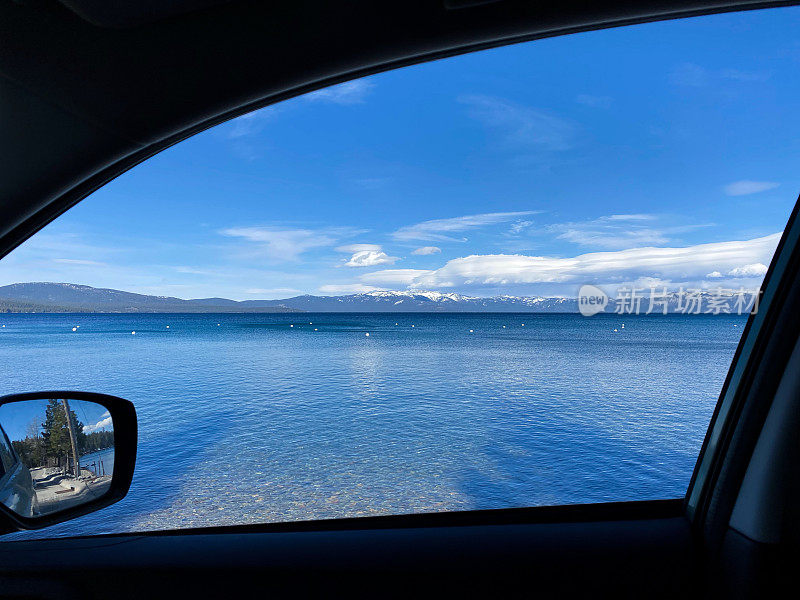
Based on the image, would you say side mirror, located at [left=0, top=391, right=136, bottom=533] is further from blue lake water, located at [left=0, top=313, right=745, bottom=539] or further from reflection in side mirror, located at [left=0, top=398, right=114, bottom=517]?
blue lake water, located at [left=0, top=313, right=745, bottom=539]

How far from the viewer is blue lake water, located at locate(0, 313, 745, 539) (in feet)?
31.3

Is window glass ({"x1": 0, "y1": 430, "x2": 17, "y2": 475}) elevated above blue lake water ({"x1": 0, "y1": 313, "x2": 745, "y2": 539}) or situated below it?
above

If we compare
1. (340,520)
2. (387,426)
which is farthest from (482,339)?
(340,520)

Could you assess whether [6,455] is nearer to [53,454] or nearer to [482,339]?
[53,454]

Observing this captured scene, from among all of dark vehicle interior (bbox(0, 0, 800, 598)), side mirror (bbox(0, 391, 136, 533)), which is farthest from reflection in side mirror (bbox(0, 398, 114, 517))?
dark vehicle interior (bbox(0, 0, 800, 598))

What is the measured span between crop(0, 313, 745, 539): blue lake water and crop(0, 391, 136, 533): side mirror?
715 millimetres

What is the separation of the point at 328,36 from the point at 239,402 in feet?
65.6

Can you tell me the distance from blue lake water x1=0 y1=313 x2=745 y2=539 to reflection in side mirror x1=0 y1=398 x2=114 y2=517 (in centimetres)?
71

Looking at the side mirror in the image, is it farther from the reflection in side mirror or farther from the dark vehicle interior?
the dark vehicle interior

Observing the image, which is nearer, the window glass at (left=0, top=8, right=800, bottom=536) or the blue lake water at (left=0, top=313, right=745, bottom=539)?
the window glass at (left=0, top=8, right=800, bottom=536)

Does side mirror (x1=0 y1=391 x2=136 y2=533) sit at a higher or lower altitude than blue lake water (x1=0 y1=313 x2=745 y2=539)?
higher

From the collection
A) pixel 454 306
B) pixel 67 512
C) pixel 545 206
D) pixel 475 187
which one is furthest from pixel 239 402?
pixel 454 306

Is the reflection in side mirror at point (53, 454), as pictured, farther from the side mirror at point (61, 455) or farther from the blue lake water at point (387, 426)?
the blue lake water at point (387, 426)

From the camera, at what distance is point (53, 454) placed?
1.01 m
